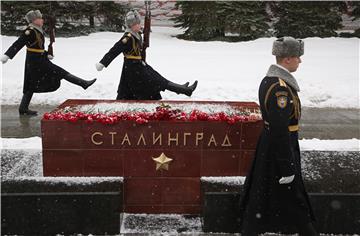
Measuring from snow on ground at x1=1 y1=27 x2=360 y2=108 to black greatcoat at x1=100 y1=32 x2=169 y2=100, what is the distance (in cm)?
397

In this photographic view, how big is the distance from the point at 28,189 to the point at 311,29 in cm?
1822

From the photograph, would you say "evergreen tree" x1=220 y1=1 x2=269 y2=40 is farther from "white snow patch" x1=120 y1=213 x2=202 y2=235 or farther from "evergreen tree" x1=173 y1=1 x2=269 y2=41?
"white snow patch" x1=120 y1=213 x2=202 y2=235

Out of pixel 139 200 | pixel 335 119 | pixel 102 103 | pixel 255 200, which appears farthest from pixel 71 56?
pixel 255 200

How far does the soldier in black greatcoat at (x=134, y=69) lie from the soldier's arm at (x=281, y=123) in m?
3.51

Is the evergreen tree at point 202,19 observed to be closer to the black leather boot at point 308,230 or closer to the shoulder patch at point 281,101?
the black leather boot at point 308,230

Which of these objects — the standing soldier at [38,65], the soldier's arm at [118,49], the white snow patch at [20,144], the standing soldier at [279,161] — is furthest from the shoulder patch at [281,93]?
the standing soldier at [38,65]

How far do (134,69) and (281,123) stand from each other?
3.75m

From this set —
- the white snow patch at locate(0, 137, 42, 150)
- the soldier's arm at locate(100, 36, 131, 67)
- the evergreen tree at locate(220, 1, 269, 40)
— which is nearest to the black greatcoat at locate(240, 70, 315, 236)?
the soldier's arm at locate(100, 36, 131, 67)

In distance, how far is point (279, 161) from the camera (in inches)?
155

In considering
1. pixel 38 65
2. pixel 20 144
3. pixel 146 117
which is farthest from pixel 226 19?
pixel 146 117

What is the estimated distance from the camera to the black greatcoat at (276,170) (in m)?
3.86

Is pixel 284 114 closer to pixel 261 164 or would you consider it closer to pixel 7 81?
pixel 261 164

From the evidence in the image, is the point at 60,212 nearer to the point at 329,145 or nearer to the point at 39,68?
the point at 329,145

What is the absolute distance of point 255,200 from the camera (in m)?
4.24
